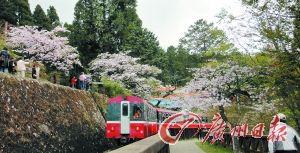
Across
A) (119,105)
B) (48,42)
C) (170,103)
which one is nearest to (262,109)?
(119,105)

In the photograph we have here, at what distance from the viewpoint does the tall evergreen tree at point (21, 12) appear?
156ft

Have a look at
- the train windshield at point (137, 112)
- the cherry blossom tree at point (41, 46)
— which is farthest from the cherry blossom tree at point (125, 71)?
the train windshield at point (137, 112)

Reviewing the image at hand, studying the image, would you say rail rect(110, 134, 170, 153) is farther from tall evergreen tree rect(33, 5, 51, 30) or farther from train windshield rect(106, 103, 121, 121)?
tall evergreen tree rect(33, 5, 51, 30)

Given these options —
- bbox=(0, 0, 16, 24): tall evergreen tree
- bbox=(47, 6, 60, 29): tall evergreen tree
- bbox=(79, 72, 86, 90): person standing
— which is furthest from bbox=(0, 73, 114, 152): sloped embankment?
bbox=(47, 6, 60, 29): tall evergreen tree

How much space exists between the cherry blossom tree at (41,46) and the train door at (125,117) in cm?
1504

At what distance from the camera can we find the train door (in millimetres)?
25859

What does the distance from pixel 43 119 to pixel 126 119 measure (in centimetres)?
820

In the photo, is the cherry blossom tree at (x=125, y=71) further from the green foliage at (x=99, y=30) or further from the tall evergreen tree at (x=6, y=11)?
the tall evergreen tree at (x=6, y=11)

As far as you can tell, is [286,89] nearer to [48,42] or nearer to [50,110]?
[50,110]

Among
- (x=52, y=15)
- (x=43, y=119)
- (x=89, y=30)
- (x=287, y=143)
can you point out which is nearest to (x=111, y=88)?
(x=89, y=30)

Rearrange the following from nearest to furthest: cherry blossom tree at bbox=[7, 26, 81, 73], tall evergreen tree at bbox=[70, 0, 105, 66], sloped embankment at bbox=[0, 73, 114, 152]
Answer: sloped embankment at bbox=[0, 73, 114, 152]
cherry blossom tree at bbox=[7, 26, 81, 73]
tall evergreen tree at bbox=[70, 0, 105, 66]

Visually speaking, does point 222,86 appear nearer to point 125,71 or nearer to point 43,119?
point 43,119

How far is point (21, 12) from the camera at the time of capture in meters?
48.6

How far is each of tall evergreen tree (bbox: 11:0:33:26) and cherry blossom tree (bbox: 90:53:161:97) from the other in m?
9.03
